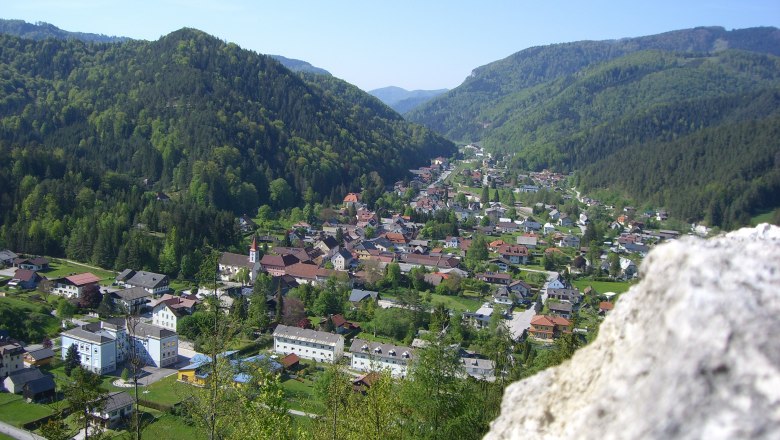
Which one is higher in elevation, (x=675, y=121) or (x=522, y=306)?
(x=675, y=121)

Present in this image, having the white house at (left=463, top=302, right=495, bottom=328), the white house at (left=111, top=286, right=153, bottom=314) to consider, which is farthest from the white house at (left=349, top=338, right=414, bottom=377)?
the white house at (left=111, top=286, right=153, bottom=314)

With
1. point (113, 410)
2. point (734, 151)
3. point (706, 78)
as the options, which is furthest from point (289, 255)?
point (706, 78)

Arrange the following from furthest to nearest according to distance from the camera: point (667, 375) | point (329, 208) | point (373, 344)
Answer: point (329, 208)
point (373, 344)
point (667, 375)

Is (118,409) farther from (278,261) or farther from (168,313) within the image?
(278,261)

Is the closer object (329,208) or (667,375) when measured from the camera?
(667,375)

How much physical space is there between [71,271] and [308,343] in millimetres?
22619

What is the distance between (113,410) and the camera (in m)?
22.1

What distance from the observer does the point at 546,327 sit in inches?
1363

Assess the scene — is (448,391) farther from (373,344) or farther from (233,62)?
(233,62)

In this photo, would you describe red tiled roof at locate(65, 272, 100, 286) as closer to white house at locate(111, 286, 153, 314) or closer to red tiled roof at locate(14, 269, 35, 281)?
white house at locate(111, 286, 153, 314)

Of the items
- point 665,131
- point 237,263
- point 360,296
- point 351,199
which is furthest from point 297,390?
point 665,131

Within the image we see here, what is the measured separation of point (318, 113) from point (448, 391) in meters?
94.8

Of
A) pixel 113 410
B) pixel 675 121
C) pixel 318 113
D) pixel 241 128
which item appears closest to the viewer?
pixel 113 410

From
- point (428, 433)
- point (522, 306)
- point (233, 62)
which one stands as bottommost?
point (522, 306)
